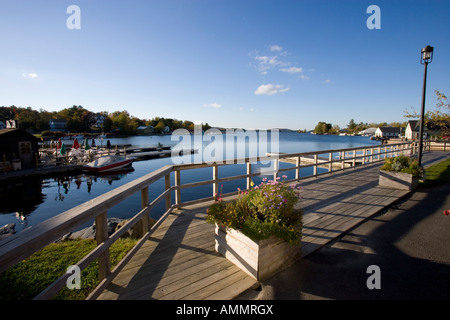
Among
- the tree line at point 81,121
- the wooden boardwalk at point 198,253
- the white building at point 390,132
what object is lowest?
the wooden boardwalk at point 198,253

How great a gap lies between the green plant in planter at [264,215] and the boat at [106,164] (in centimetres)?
2648

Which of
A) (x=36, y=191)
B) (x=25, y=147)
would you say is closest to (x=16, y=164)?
(x=25, y=147)

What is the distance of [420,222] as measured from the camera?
190 inches

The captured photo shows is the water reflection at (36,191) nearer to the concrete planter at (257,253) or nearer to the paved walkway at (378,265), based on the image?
the concrete planter at (257,253)

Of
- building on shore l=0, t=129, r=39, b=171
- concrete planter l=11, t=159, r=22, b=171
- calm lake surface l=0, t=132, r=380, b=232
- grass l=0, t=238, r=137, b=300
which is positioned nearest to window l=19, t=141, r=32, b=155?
building on shore l=0, t=129, r=39, b=171

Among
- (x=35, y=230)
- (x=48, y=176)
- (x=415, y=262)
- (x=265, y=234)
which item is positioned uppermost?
(x=35, y=230)

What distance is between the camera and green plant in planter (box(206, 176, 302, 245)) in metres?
2.91

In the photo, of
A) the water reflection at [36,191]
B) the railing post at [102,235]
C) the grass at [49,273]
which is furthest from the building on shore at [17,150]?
the railing post at [102,235]

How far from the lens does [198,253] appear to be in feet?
11.5

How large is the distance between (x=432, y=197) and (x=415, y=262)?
15.5 feet

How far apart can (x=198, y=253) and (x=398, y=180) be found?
7.55 meters

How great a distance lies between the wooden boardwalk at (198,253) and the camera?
2.64 meters

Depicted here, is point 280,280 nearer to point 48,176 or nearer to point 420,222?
point 420,222
